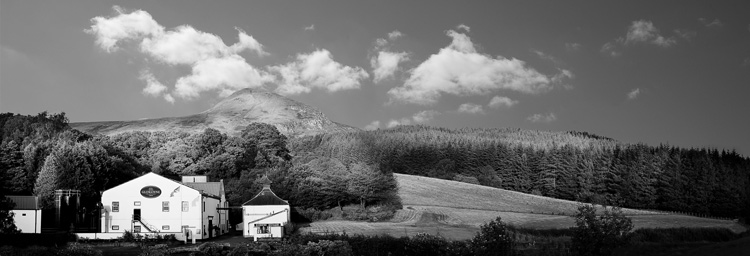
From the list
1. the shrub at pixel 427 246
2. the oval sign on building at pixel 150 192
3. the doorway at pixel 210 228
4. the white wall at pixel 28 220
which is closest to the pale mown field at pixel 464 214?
the doorway at pixel 210 228

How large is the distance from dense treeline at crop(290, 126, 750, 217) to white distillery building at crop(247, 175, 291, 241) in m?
38.0

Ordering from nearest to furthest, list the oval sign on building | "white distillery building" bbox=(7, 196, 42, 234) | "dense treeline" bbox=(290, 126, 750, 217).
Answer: "white distillery building" bbox=(7, 196, 42, 234), the oval sign on building, "dense treeline" bbox=(290, 126, 750, 217)

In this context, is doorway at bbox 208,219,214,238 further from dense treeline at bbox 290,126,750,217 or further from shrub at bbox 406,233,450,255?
dense treeline at bbox 290,126,750,217

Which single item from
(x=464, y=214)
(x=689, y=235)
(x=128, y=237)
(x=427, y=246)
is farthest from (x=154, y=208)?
(x=689, y=235)

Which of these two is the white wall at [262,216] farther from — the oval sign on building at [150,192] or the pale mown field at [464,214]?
the oval sign on building at [150,192]

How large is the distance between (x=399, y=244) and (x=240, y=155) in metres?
67.9

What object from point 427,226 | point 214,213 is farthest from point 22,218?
point 427,226

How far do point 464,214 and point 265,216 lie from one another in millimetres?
26048

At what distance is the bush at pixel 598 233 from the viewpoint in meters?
23.3

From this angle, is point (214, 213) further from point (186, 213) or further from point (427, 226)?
point (427, 226)

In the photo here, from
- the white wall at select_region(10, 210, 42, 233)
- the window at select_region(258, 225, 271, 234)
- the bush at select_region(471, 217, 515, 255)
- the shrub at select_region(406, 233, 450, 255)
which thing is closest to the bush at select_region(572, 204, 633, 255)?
the bush at select_region(471, 217, 515, 255)

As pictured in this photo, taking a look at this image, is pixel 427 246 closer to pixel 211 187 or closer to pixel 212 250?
pixel 212 250

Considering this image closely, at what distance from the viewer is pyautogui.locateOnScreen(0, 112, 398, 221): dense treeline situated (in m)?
80.1

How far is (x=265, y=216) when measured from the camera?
71188 millimetres
